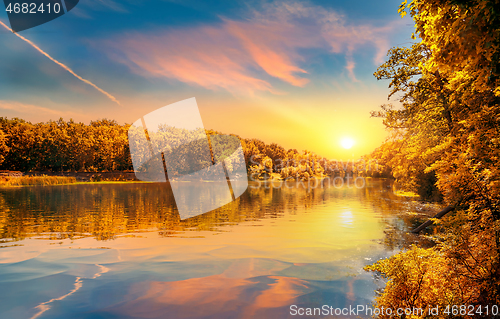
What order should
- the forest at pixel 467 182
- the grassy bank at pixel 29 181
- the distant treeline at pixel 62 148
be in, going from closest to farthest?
1. the forest at pixel 467 182
2. the grassy bank at pixel 29 181
3. the distant treeline at pixel 62 148

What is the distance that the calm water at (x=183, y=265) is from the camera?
9773mm

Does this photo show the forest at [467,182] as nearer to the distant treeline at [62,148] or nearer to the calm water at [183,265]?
the calm water at [183,265]

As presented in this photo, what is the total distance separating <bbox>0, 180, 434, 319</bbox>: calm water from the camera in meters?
9.77

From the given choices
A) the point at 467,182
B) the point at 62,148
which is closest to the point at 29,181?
the point at 62,148

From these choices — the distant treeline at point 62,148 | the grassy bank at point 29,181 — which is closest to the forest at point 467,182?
the grassy bank at point 29,181

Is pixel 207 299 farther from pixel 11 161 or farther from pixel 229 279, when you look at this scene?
pixel 11 161

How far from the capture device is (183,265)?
45.6ft

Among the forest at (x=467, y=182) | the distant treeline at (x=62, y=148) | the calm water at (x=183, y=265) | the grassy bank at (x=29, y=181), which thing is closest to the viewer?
the forest at (x=467, y=182)

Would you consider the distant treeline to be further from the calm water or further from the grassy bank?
the calm water

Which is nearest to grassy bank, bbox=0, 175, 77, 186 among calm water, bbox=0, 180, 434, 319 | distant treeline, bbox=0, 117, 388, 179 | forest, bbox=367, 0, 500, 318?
distant treeline, bbox=0, 117, 388, 179

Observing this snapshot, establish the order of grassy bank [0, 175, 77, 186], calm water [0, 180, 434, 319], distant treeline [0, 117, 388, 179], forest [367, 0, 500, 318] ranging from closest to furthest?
forest [367, 0, 500, 318] < calm water [0, 180, 434, 319] < grassy bank [0, 175, 77, 186] < distant treeline [0, 117, 388, 179]

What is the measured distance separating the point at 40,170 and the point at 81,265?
377ft

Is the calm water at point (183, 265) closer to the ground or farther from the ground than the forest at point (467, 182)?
closer to the ground

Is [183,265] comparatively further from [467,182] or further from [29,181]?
[29,181]
